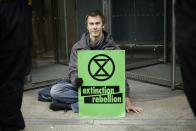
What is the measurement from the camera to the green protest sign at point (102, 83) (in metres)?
2.85

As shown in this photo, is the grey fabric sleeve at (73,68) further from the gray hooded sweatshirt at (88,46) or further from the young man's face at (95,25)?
the young man's face at (95,25)

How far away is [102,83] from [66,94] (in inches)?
19.6

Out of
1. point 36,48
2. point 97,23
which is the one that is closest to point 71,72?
point 97,23

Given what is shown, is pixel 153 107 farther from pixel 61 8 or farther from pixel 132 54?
pixel 61 8

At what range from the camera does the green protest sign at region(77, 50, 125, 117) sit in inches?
112

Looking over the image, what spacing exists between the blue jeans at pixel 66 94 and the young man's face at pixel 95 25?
62 cm

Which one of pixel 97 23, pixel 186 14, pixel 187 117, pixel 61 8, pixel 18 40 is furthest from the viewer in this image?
pixel 61 8

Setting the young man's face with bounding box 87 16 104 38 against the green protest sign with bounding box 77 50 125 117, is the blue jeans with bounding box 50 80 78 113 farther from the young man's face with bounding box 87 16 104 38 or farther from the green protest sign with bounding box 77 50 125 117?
the young man's face with bounding box 87 16 104 38

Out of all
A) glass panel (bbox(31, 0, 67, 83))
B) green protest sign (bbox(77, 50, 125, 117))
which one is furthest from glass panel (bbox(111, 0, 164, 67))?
green protest sign (bbox(77, 50, 125, 117))

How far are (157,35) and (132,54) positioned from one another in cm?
56

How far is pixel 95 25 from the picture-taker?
10.2 feet

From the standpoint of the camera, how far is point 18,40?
204 centimetres

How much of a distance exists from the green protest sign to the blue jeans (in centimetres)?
32

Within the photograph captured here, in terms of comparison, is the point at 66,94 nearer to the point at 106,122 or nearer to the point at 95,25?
the point at 106,122
